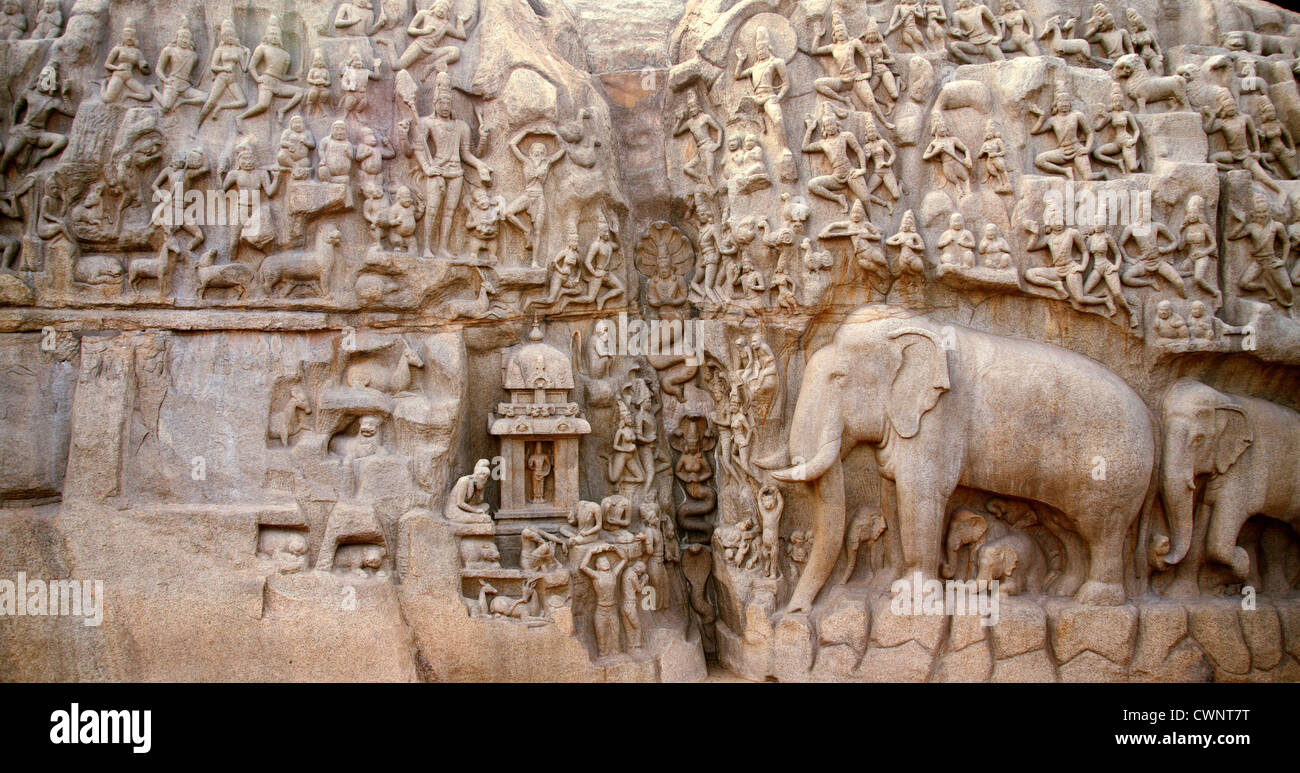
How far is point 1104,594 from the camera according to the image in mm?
9000

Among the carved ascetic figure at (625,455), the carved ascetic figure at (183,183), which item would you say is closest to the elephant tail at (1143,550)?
the carved ascetic figure at (625,455)

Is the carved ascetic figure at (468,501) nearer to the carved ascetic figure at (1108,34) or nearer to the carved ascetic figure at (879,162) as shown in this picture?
the carved ascetic figure at (879,162)

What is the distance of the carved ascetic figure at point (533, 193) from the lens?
9.61m

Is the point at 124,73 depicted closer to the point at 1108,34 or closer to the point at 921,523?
the point at 921,523

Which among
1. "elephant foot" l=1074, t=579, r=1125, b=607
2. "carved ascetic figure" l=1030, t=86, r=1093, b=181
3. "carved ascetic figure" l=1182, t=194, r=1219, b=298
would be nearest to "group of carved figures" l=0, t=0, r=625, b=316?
"carved ascetic figure" l=1030, t=86, r=1093, b=181

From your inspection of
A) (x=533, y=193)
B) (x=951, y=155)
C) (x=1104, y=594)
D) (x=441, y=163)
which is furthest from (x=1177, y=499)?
(x=441, y=163)

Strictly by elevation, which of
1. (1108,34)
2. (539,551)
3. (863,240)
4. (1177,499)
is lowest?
(539,551)

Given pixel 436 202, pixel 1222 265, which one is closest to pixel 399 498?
pixel 436 202

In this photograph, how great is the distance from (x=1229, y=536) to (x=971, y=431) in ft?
8.08

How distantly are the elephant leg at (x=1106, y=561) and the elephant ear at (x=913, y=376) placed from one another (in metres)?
1.74

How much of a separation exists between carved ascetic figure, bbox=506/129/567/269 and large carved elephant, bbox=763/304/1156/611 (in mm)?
2919

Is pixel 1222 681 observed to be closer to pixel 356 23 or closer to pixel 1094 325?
pixel 1094 325

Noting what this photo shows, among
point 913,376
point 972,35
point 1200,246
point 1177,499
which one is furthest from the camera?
point 972,35

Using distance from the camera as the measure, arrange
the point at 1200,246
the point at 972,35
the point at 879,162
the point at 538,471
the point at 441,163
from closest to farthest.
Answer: the point at 1200,246
the point at 879,162
the point at 441,163
the point at 538,471
the point at 972,35
